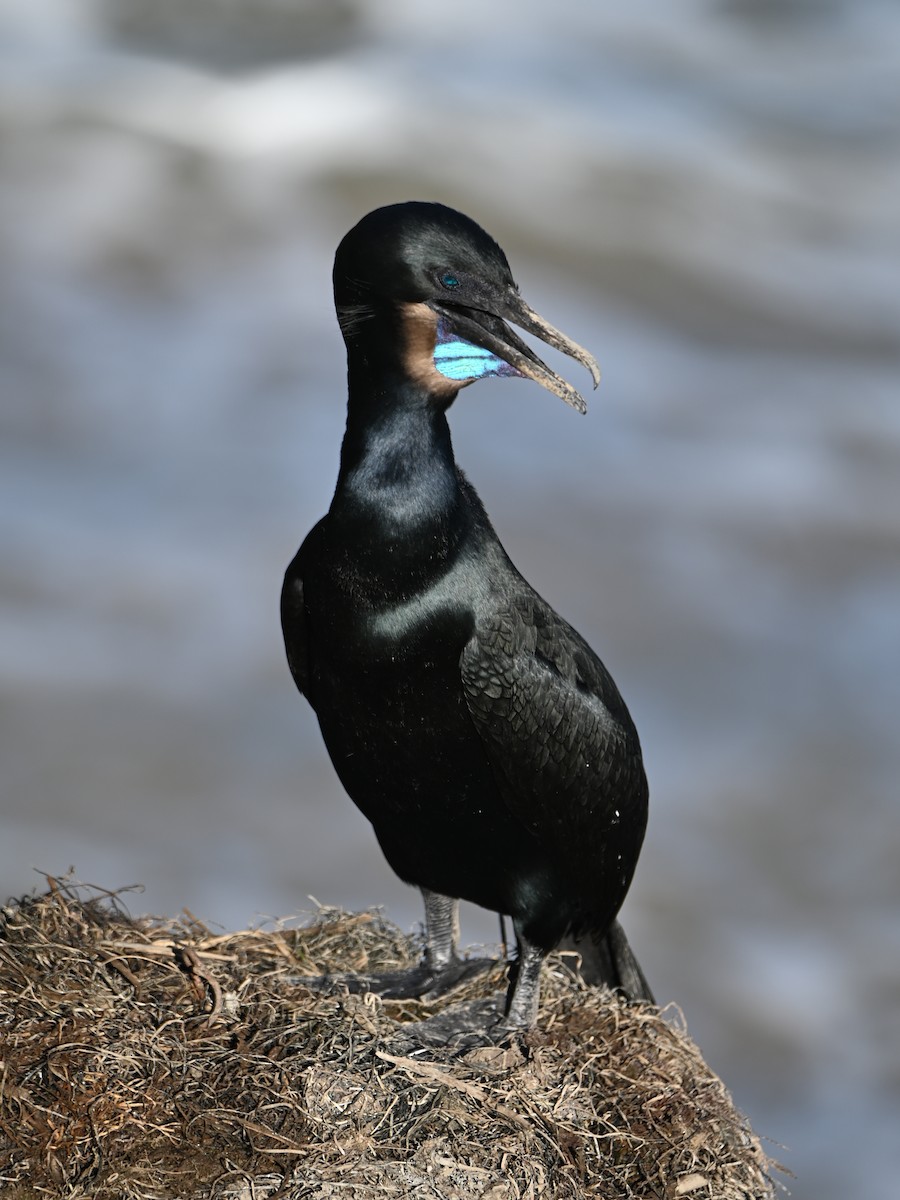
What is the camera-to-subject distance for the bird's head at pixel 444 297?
4.01m

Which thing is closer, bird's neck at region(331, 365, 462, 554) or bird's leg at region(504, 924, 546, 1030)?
bird's neck at region(331, 365, 462, 554)

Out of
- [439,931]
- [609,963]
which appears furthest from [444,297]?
[609,963]

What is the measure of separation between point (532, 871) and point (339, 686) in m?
0.78

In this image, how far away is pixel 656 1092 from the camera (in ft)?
13.9

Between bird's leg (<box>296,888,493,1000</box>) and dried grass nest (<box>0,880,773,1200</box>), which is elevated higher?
bird's leg (<box>296,888,493,1000</box>)

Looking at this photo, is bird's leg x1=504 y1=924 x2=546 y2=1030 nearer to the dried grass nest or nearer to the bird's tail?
the dried grass nest

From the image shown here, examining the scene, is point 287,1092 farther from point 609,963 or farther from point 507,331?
point 507,331

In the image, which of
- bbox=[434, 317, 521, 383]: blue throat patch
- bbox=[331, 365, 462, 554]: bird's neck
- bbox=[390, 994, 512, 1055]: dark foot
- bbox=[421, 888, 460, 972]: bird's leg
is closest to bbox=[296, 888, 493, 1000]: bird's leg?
bbox=[421, 888, 460, 972]: bird's leg

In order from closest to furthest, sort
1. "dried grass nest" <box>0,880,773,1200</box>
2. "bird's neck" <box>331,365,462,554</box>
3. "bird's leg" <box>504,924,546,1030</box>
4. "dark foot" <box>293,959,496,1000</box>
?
1. "dried grass nest" <box>0,880,773,1200</box>
2. "bird's neck" <box>331,365,462,554</box>
3. "bird's leg" <box>504,924,546,1030</box>
4. "dark foot" <box>293,959,496,1000</box>

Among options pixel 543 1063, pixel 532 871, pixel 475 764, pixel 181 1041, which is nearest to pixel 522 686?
pixel 475 764

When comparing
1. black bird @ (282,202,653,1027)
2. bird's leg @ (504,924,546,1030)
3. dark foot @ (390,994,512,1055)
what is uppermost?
black bird @ (282,202,653,1027)

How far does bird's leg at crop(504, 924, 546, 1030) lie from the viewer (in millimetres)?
4508

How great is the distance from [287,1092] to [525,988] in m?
0.98

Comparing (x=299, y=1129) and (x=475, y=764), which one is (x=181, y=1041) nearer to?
(x=299, y=1129)
